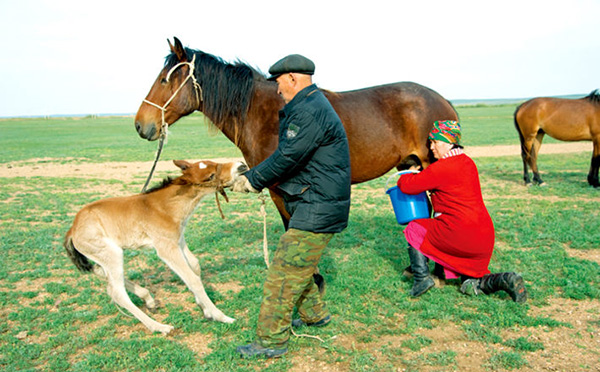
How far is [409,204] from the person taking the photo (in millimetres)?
5312

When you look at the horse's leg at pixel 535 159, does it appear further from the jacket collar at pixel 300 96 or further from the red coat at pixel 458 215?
the jacket collar at pixel 300 96

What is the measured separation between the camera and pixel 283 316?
12.5 feet

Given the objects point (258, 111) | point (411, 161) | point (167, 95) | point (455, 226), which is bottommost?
point (455, 226)

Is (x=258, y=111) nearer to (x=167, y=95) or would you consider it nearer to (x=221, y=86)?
(x=221, y=86)

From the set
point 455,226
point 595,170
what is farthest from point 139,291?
point 595,170

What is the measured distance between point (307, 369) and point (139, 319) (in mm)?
1913

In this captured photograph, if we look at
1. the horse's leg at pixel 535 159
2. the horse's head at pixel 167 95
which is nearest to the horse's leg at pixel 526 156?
the horse's leg at pixel 535 159

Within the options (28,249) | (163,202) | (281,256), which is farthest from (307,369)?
(28,249)

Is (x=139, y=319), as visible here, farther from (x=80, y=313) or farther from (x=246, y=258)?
(x=246, y=258)

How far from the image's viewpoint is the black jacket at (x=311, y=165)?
344 centimetres

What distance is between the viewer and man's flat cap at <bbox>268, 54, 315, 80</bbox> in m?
3.54

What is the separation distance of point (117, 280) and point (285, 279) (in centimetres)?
193

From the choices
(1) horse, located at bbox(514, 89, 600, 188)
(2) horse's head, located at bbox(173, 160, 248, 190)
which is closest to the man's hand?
(2) horse's head, located at bbox(173, 160, 248, 190)

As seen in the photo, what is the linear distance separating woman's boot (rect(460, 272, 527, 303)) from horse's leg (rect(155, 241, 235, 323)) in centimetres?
280
